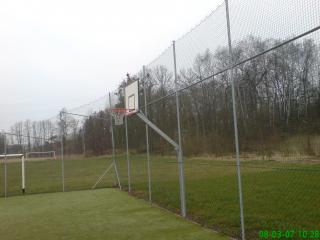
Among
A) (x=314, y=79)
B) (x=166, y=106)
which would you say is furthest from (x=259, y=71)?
(x=166, y=106)

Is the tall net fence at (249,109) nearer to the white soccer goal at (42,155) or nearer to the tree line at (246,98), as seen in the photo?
the tree line at (246,98)

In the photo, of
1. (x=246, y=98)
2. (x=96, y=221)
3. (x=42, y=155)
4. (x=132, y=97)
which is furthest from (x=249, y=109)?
(x=42, y=155)

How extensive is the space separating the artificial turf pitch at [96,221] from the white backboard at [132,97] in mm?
1973

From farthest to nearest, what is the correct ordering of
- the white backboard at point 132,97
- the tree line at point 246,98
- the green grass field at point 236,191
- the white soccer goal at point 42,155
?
the white soccer goal at point 42,155 < the white backboard at point 132,97 < the green grass field at point 236,191 < the tree line at point 246,98

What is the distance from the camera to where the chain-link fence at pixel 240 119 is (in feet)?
13.3

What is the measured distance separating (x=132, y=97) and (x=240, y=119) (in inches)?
197

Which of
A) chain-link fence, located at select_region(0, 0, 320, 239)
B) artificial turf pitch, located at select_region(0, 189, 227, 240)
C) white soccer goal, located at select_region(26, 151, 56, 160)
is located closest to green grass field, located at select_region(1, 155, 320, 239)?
chain-link fence, located at select_region(0, 0, 320, 239)

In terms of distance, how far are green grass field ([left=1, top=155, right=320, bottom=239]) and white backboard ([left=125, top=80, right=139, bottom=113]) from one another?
1168mm

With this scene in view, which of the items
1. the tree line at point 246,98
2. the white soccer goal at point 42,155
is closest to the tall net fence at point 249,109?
the tree line at point 246,98

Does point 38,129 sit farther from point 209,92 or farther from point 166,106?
point 209,92

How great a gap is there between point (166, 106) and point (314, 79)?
15.2 ft

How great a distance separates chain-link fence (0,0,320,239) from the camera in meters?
4.06

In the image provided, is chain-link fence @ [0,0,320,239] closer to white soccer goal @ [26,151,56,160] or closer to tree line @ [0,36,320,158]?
tree line @ [0,36,320,158]

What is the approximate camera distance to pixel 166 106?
8.29 m
